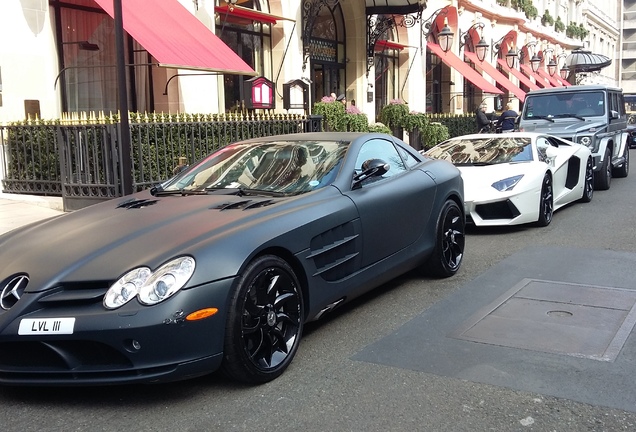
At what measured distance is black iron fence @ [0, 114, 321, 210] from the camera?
34.2 ft

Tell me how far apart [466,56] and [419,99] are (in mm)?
4518

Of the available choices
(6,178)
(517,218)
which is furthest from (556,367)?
(6,178)

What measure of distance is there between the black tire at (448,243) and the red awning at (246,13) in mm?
10298

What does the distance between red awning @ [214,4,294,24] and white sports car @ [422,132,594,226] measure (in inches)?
282

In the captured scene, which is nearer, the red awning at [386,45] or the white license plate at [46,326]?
the white license plate at [46,326]

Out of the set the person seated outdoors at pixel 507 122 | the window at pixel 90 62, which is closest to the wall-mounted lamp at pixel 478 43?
the person seated outdoors at pixel 507 122

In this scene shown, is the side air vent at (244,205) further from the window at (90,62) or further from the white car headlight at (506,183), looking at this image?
the window at (90,62)

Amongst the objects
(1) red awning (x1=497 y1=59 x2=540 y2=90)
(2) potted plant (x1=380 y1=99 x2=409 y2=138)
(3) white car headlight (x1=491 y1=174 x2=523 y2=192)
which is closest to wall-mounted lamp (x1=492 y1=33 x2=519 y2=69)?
(1) red awning (x1=497 y1=59 x2=540 y2=90)

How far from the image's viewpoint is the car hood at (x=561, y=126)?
12930 millimetres

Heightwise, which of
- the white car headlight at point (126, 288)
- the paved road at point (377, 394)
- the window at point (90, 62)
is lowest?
the paved road at point (377, 394)

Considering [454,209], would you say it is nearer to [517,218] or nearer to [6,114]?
[517,218]

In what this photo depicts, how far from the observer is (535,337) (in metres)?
4.69

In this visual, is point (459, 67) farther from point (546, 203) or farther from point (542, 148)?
point (546, 203)

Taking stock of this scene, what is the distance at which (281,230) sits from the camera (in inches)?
166
